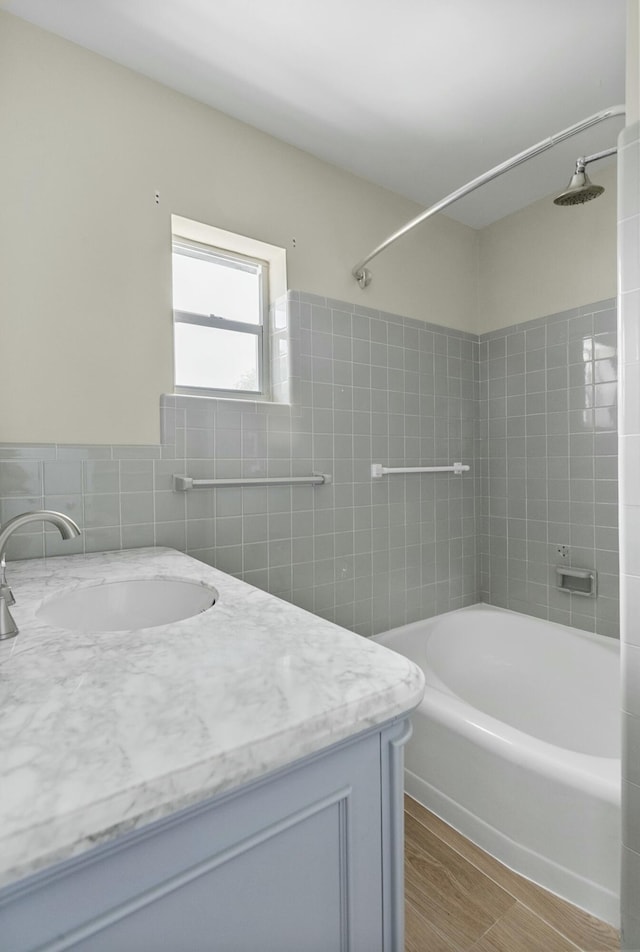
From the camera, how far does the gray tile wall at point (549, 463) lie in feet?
7.21

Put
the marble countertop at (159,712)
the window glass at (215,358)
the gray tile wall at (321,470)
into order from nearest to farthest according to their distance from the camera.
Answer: the marble countertop at (159,712)
the gray tile wall at (321,470)
the window glass at (215,358)

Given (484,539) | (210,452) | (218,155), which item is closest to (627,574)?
(210,452)

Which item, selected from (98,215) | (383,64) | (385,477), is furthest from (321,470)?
(383,64)

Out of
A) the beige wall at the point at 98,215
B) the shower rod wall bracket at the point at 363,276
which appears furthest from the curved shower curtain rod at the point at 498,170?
the beige wall at the point at 98,215

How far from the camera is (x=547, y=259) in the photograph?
95.3 inches

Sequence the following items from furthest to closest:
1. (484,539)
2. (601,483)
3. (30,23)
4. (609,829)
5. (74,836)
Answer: (484,539)
(601,483)
(30,23)
(609,829)
(74,836)

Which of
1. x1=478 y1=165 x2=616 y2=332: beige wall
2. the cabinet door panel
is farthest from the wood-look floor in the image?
x1=478 y1=165 x2=616 y2=332: beige wall

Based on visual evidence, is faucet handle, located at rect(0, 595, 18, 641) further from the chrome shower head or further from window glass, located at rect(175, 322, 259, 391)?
the chrome shower head

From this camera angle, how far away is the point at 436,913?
4.03 ft

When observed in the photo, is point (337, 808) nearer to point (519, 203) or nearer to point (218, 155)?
point (218, 155)

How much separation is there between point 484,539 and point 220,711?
2453mm

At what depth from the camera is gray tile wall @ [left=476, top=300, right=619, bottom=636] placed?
220 centimetres

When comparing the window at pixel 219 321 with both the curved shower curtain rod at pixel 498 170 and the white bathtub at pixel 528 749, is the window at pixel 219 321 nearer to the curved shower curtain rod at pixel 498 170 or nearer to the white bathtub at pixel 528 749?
the curved shower curtain rod at pixel 498 170

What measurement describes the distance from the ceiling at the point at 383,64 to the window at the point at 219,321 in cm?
54
